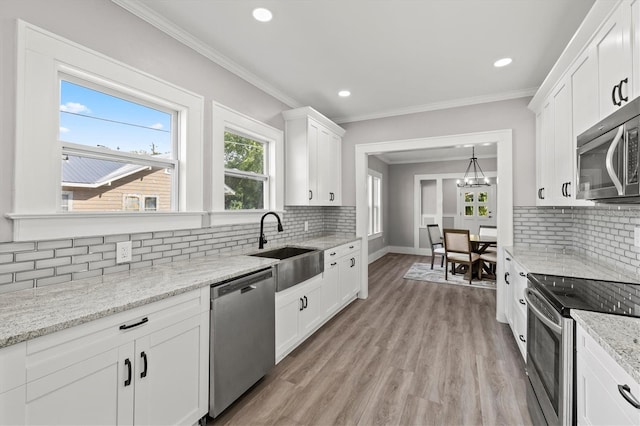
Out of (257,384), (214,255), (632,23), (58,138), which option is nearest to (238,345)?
(257,384)

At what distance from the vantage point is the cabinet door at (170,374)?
4.65 ft

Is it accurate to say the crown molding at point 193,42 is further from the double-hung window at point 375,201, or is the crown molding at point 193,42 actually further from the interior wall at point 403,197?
the interior wall at point 403,197

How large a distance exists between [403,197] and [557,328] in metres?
7.13

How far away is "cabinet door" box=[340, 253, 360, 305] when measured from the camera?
12.0ft

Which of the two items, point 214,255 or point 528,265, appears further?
point 214,255

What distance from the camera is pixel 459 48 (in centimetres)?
256

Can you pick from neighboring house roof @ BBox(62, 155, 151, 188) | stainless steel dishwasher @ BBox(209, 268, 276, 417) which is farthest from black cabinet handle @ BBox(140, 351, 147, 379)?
neighboring house roof @ BBox(62, 155, 151, 188)

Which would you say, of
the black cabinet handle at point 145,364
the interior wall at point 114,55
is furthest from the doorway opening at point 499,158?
the black cabinet handle at point 145,364

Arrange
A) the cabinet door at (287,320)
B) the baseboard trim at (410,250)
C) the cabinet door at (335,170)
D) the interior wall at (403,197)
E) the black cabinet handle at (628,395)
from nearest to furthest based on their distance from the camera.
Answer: the black cabinet handle at (628,395), the cabinet door at (287,320), the cabinet door at (335,170), the baseboard trim at (410,250), the interior wall at (403,197)

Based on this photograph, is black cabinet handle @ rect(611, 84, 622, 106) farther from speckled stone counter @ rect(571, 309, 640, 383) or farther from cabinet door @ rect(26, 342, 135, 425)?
cabinet door @ rect(26, 342, 135, 425)

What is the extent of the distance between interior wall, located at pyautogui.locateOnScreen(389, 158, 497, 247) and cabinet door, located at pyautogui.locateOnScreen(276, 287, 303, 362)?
20.1 feet

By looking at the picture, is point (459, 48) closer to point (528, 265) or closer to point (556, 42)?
point (556, 42)

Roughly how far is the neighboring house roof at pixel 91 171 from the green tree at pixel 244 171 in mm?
956

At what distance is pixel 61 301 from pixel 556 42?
3.88 meters
